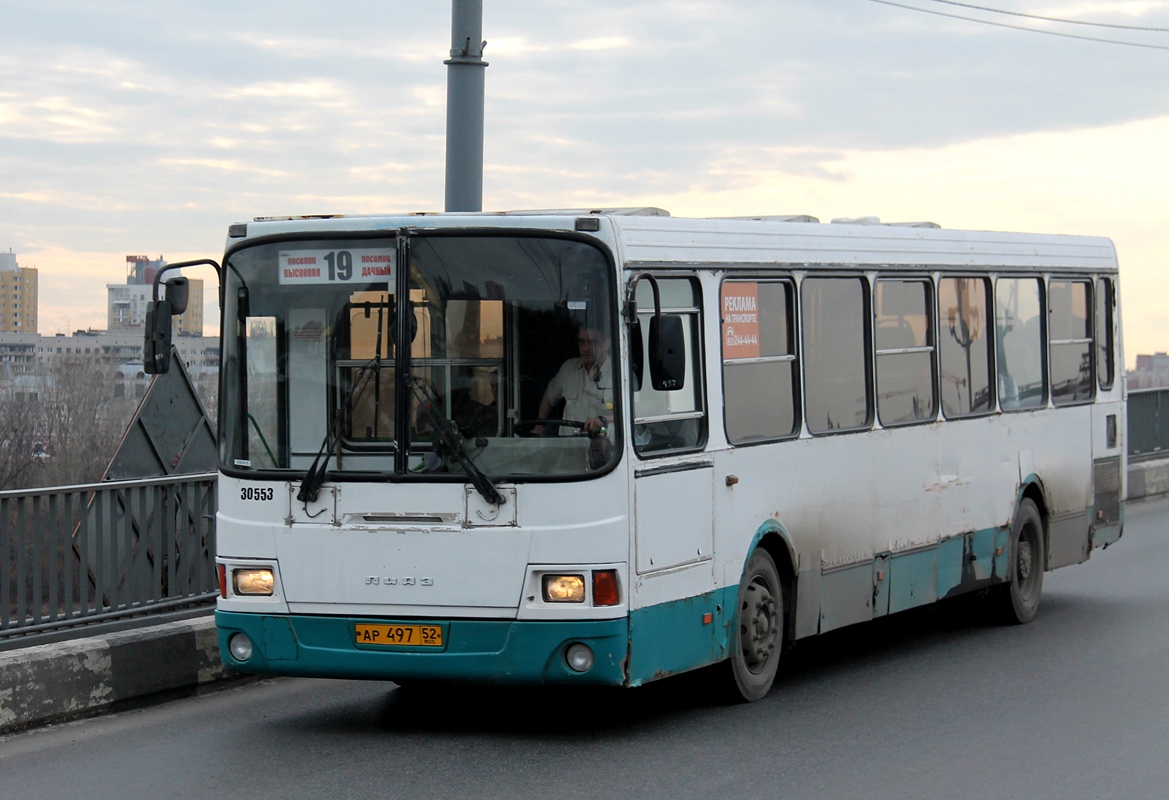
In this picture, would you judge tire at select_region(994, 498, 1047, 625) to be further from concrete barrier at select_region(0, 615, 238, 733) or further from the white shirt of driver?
concrete barrier at select_region(0, 615, 238, 733)

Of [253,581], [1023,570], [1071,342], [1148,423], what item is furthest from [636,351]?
[1148,423]

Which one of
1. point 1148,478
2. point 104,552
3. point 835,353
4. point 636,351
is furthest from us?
point 1148,478

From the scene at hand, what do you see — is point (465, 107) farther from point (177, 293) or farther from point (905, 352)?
point (177, 293)

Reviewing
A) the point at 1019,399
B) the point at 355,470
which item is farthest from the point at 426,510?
the point at 1019,399

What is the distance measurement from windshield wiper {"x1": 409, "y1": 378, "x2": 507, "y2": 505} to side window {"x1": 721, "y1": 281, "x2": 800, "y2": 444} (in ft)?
5.48

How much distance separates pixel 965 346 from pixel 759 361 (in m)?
3.05

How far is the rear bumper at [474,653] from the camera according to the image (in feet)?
24.8

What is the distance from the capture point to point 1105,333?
13.8 metres

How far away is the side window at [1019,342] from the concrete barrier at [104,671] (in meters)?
6.14

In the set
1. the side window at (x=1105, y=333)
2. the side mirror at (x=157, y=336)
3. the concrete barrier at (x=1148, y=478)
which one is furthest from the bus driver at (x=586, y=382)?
the concrete barrier at (x=1148, y=478)

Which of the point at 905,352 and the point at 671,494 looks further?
the point at 905,352

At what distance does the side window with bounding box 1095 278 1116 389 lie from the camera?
1372 centimetres

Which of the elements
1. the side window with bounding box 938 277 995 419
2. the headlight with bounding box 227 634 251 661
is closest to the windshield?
the headlight with bounding box 227 634 251 661

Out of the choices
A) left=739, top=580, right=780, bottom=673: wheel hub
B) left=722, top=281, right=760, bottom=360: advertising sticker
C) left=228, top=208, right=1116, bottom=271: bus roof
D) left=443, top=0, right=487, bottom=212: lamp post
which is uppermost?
left=443, top=0, right=487, bottom=212: lamp post
